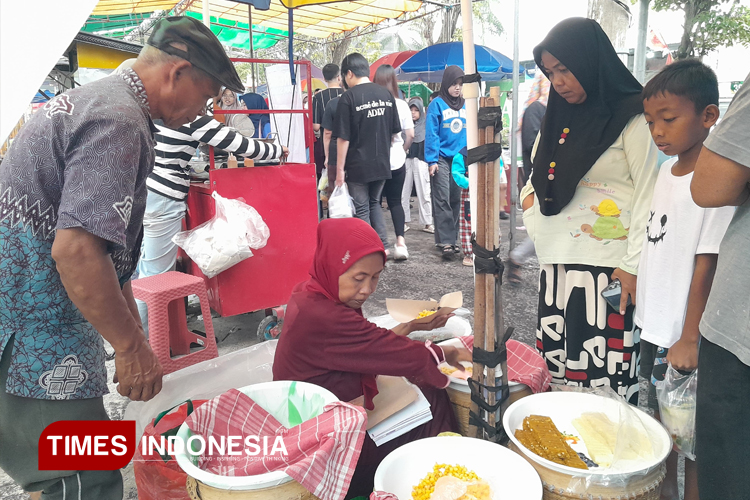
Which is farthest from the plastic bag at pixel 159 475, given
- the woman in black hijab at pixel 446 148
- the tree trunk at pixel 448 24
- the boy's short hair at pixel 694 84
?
the tree trunk at pixel 448 24

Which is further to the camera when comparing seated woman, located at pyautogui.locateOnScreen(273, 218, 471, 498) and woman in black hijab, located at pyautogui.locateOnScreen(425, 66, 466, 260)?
woman in black hijab, located at pyautogui.locateOnScreen(425, 66, 466, 260)

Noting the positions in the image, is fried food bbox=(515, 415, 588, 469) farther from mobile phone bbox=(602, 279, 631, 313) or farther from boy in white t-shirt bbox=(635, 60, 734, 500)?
mobile phone bbox=(602, 279, 631, 313)

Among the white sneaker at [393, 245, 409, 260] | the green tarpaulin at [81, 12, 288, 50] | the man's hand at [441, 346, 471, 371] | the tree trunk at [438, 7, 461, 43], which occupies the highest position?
the tree trunk at [438, 7, 461, 43]

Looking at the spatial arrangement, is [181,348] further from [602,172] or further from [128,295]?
[602,172]

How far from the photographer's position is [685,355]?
60.1 inches

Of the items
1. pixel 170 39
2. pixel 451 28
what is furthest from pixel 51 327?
pixel 451 28

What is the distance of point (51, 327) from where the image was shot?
1312mm

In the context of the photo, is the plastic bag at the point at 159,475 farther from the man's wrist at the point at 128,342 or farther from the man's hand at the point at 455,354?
A: the man's hand at the point at 455,354

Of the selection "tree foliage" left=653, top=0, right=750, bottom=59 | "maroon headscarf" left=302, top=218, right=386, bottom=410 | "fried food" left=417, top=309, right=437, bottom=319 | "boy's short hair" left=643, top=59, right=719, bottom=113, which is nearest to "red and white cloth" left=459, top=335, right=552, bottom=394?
"fried food" left=417, top=309, right=437, bottom=319

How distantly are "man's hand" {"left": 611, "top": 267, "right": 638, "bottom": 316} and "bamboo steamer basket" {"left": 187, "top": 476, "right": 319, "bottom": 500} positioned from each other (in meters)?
1.33

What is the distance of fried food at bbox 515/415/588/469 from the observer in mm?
1402

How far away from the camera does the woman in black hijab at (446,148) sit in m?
5.14

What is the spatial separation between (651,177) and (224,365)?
219cm

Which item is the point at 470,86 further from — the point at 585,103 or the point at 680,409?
Result: the point at 680,409
